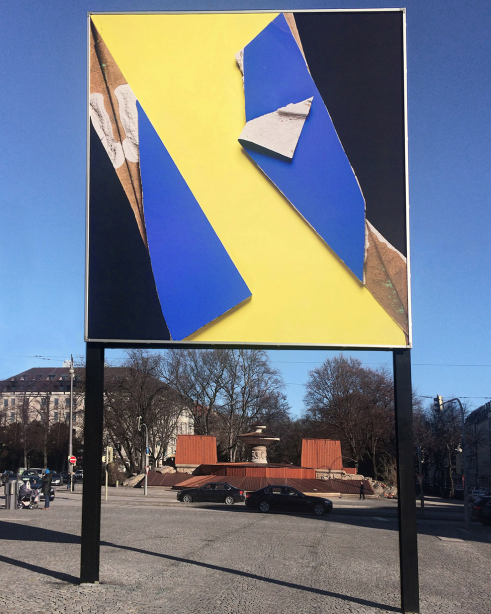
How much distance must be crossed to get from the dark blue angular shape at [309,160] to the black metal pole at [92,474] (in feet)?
14.2

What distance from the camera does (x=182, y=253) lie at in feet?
34.3

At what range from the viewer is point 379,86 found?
10672mm

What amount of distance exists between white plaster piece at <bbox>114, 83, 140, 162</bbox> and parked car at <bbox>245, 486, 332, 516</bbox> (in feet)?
Result: 64.7

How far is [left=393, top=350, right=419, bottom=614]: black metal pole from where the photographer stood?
9.07 meters

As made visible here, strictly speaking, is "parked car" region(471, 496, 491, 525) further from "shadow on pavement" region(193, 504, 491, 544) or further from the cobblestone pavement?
the cobblestone pavement

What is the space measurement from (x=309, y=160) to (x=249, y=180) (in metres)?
1.08

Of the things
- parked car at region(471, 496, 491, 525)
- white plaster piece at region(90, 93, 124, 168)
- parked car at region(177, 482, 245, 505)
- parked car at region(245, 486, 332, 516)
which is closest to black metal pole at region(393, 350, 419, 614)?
white plaster piece at region(90, 93, 124, 168)

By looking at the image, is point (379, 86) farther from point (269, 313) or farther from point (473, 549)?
point (473, 549)

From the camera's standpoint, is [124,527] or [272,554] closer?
[272,554]

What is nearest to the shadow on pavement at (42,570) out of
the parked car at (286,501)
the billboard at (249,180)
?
the billboard at (249,180)

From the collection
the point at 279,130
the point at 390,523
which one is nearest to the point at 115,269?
the point at 279,130

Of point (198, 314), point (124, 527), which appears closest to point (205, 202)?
point (198, 314)

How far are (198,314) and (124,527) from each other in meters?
10.8

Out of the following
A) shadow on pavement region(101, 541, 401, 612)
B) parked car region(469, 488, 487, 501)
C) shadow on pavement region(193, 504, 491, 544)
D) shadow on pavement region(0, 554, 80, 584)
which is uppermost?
shadow on pavement region(0, 554, 80, 584)
